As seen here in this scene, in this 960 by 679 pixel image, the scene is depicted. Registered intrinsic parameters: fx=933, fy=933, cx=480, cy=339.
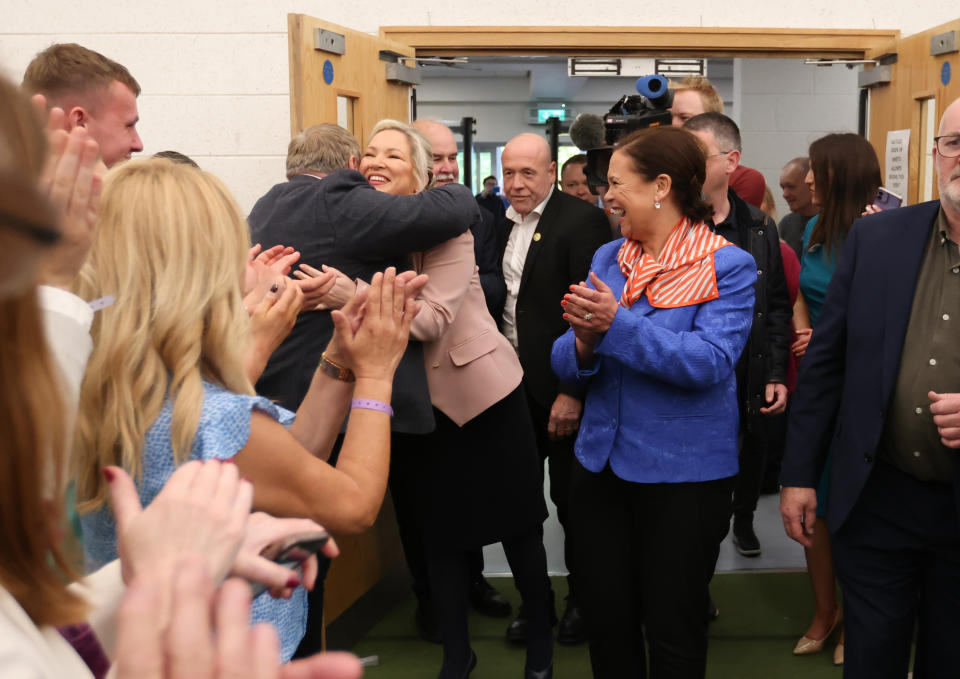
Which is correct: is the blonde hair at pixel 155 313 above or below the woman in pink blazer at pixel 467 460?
above

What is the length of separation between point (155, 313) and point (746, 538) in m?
3.09

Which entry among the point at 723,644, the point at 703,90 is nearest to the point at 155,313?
the point at 723,644

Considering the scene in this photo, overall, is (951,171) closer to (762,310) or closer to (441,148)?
(762,310)

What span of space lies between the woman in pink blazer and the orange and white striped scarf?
510 millimetres

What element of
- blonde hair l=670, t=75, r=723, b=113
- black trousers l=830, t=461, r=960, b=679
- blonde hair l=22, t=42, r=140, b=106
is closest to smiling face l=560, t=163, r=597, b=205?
blonde hair l=670, t=75, r=723, b=113

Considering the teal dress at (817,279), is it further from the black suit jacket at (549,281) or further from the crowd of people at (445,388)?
the black suit jacket at (549,281)

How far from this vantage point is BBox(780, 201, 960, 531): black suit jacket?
1.80 metres

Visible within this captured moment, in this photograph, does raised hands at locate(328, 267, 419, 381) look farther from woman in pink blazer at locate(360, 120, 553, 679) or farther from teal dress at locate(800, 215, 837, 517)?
teal dress at locate(800, 215, 837, 517)

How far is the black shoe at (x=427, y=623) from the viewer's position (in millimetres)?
3006

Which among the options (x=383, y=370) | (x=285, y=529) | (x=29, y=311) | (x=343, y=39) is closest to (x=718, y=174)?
(x=343, y=39)

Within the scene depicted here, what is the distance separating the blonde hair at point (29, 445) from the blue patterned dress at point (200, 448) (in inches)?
20.3

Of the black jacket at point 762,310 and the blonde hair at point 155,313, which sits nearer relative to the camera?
the blonde hair at point 155,313

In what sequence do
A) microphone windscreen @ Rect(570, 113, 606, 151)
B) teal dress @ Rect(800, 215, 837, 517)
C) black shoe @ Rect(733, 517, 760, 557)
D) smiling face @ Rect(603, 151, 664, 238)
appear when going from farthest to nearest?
microphone windscreen @ Rect(570, 113, 606, 151) < black shoe @ Rect(733, 517, 760, 557) < teal dress @ Rect(800, 215, 837, 517) < smiling face @ Rect(603, 151, 664, 238)

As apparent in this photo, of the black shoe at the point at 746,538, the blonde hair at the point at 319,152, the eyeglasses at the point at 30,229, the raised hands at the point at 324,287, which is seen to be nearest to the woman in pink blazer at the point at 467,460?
the blonde hair at the point at 319,152
